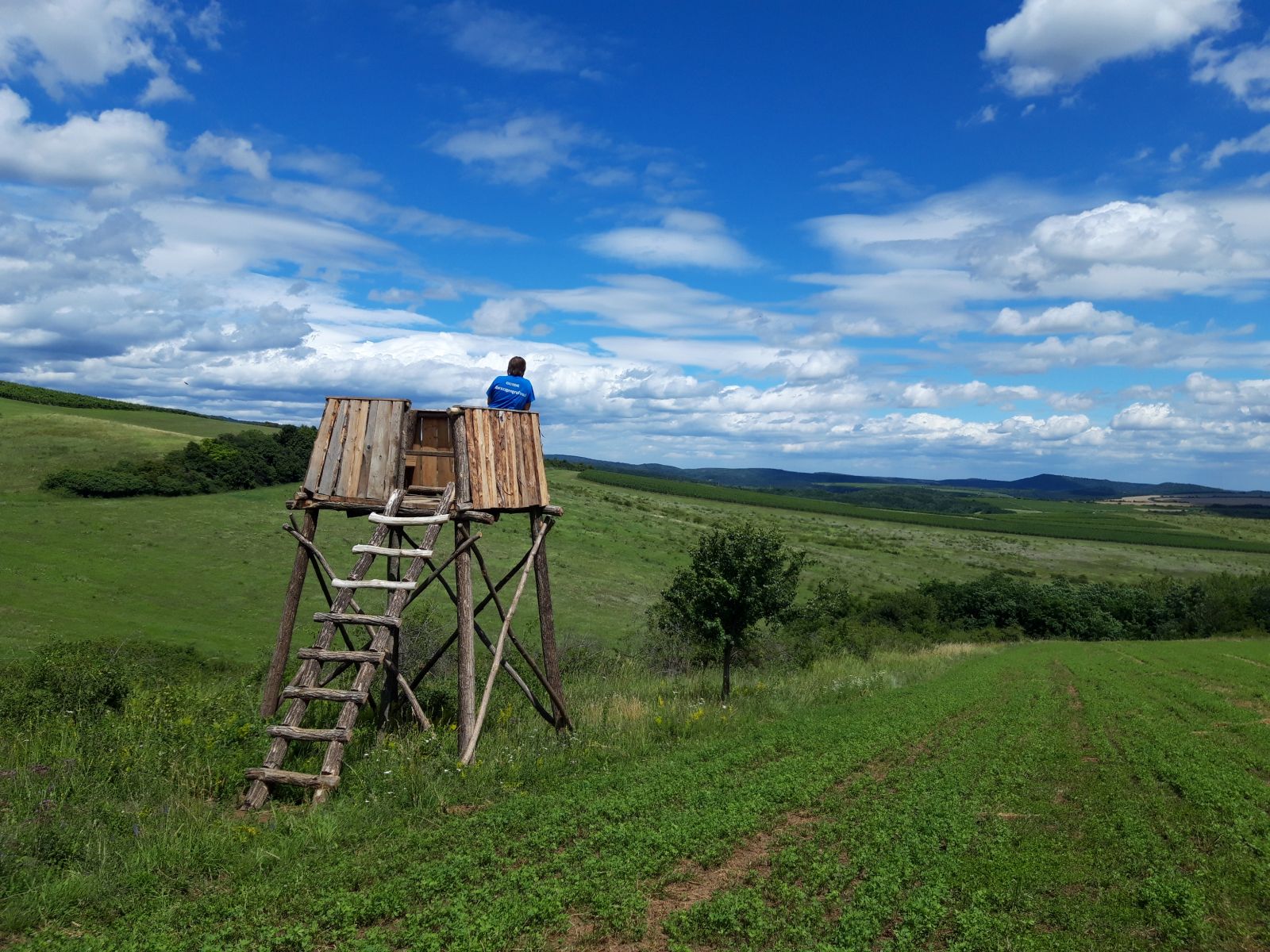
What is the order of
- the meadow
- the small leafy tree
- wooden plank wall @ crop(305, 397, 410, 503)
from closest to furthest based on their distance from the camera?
the meadow → wooden plank wall @ crop(305, 397, 410, 503) → the small leafy tree

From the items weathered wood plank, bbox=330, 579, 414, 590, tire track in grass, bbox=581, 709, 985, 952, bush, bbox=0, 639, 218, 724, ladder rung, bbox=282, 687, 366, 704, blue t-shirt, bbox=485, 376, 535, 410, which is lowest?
bush, bbox=0, 639, 218, 724

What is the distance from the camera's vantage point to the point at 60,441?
74188mm

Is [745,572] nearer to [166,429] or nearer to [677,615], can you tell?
[677,615]

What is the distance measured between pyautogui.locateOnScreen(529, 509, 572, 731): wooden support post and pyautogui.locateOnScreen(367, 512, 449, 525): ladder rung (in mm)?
2107

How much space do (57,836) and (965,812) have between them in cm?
948

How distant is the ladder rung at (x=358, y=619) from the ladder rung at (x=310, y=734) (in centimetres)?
124

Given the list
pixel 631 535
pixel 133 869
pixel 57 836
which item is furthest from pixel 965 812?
pixel 631 535

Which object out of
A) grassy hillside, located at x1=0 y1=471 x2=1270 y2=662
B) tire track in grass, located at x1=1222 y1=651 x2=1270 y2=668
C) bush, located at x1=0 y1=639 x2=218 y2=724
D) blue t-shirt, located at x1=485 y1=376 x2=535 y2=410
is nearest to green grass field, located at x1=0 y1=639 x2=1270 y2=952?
bush, located at x1=0 y1=639 x2=218 y2=724

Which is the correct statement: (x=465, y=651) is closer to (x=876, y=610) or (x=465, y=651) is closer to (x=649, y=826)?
(x=649, y=826)

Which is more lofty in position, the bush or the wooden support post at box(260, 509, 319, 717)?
the wooden support post at box(260, 509, 319, 717)

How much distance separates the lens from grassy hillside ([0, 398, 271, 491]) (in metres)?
66.0

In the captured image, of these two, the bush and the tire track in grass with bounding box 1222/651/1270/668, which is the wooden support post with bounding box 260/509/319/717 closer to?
the bush

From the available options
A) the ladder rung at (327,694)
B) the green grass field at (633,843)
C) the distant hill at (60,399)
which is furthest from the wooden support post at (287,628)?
the distant hill at (60,399)

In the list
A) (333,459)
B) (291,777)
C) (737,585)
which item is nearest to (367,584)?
(291,777)
